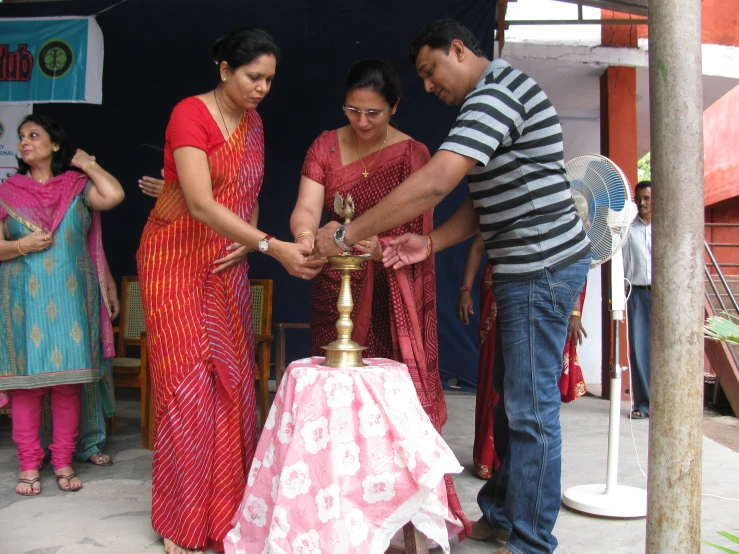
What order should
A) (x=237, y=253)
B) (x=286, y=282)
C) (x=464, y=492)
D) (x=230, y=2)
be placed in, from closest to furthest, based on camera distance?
(x=237, y=253) → (x=464, y=492) → (x=230, y=2) → (x=286, y=282)

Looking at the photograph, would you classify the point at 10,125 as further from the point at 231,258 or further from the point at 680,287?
the point at 680,287

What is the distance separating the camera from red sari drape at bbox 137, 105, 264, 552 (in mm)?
2459

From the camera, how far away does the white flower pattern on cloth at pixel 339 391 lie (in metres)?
2.01

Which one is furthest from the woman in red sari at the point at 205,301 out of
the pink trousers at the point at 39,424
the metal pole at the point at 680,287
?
the metal pole at the point at 680,287

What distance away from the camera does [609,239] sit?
2803mm

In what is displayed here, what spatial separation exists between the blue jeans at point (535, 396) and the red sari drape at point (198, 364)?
40.9 inches

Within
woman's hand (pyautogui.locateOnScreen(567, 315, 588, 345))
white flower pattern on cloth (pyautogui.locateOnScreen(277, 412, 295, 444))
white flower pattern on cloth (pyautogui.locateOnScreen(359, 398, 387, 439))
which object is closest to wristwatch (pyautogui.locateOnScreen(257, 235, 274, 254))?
white flower pattern on cloth (pyautogui.locateOnScreen(277, 412, 295, 444))

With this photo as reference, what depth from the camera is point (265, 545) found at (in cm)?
215

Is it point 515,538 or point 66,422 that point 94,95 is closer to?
point 66,422

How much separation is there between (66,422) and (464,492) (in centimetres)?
195

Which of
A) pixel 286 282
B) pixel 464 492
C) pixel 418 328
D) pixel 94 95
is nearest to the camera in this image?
pixel 418 328

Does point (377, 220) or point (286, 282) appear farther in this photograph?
point (286, 282)

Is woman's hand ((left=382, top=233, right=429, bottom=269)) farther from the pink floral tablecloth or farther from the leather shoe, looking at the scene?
the leather shoe

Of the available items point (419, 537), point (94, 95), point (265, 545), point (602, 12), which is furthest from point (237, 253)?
point (602, 12)
